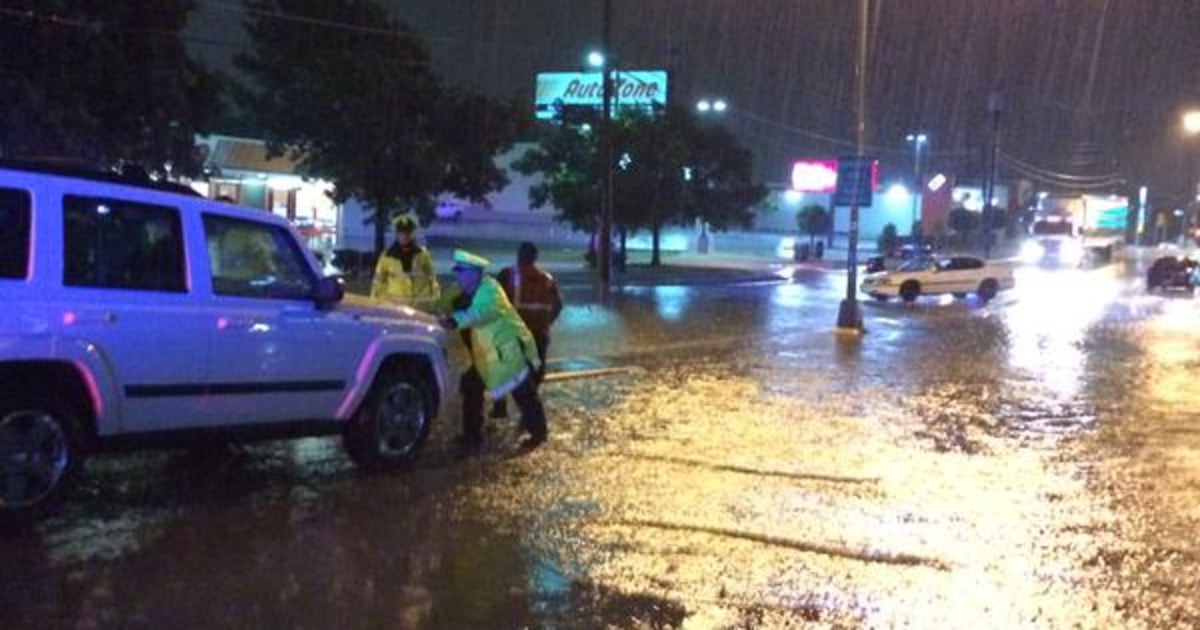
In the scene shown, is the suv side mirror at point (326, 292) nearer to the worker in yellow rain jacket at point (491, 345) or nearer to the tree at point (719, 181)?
the worker in yellow rain jacket at point (491, 345)

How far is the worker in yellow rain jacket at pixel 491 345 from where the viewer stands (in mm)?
9641

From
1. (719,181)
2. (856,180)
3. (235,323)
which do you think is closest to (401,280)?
(235,323)

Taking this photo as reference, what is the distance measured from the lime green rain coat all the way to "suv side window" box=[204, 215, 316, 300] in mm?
1749

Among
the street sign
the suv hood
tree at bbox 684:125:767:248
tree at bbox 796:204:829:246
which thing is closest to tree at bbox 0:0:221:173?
the street sign

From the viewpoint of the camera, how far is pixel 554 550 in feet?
22.5

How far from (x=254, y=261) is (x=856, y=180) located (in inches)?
688

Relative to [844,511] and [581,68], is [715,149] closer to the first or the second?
[581,68]

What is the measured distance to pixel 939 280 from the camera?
35.9 meters

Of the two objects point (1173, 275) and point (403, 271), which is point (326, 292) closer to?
point (403, 271)

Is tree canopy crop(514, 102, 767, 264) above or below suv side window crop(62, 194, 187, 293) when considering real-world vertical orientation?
above

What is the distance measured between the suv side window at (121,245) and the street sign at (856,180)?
58.1 ft

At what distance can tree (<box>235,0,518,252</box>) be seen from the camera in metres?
32.4

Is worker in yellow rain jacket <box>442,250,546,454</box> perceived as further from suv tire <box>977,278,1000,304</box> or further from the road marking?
suv tire <box>977,278,1000,304</box>

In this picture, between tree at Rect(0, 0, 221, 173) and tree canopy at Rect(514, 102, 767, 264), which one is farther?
tree canopy at Rect(514, 102, 767, 264)
